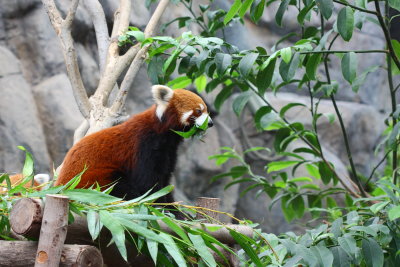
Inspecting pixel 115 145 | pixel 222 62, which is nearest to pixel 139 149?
pixel 115 145

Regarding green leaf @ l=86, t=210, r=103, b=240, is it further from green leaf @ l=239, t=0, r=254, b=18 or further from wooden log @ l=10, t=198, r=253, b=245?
green leaf @ l=239, t=0, r=254, b=18

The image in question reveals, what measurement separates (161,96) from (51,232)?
1.53 m

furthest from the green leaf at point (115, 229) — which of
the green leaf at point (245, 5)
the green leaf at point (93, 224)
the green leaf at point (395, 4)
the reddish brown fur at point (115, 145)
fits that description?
the green leaf at point (395, 4)

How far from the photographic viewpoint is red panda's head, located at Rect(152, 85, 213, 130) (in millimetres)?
3092

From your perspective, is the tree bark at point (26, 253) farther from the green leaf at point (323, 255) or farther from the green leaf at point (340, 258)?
the green leaf at point (340, 258)

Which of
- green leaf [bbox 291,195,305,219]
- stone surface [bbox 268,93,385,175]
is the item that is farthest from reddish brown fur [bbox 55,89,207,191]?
stone surface [bbox 268,93,385,175]

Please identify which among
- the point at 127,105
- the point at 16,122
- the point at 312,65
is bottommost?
the point at 16,122

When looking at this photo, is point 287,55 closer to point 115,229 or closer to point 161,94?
point 161,94

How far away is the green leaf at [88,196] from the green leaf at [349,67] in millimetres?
1512

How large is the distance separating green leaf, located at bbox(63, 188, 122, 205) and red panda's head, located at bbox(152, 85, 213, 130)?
1205mm

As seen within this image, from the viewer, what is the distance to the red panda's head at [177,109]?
3.09 meters

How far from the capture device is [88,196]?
1.88 m

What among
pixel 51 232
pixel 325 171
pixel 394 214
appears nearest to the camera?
pixel 51 232

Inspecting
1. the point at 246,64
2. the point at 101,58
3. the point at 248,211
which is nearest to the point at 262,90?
the point at 246,64
